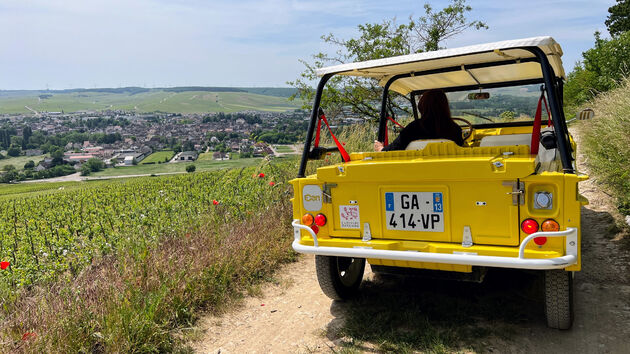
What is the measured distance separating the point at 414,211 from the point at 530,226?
762 mm

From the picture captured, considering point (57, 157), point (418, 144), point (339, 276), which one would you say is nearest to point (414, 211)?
point (418, 144)

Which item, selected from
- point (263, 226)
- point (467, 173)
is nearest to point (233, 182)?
point (263, 226)

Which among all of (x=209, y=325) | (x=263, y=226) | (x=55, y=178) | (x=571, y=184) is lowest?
(x=55, y=178)

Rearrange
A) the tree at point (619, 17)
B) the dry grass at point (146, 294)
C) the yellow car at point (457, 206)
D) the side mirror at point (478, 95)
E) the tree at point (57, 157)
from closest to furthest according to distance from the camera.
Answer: the yellow car at point (457, 206) < the dry grass at point (146, 294) < the side mirror at point (478, 95) < the tree at point (619, 17) < the tree at point (57, 157)

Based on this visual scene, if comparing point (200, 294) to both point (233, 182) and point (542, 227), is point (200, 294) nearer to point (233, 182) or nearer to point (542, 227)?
point (542, 227)

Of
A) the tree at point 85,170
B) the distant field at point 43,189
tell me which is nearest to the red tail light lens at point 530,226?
the distant field at point 43,189

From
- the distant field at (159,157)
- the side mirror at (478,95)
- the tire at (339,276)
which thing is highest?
the side mirror at (478,95)

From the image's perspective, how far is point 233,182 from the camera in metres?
9.82

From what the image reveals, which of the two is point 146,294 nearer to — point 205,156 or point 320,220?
point 320,220

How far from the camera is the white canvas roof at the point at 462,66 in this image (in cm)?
314

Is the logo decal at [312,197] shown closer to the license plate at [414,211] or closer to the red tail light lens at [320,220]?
the red tail light lens at [320,220]

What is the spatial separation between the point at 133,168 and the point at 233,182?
6546cm

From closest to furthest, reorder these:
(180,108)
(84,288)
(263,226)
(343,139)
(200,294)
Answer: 1. (84,288)
2. (200,294)
3. (263,226)
4. (343,139)
5. (180,108)

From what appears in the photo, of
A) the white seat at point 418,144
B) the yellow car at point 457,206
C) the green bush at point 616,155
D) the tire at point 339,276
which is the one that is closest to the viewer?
the yellow car at point 457,206
